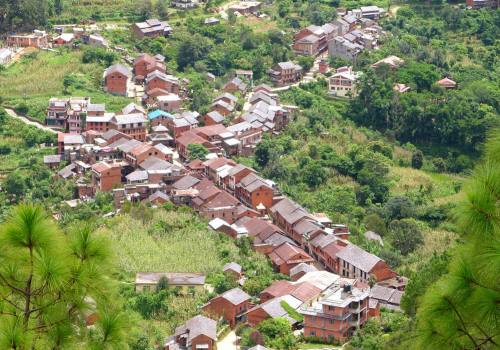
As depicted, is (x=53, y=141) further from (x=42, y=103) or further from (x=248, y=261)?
(x=248, y=261)

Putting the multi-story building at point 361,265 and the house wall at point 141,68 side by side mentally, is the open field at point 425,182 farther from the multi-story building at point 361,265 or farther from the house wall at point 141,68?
the house wall at point 141,68

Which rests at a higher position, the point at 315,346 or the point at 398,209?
the point at 315,346

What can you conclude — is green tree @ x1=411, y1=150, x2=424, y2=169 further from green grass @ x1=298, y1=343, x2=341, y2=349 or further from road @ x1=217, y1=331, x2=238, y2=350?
green grass @ x1=298, y1=343, x2=341, y2=349

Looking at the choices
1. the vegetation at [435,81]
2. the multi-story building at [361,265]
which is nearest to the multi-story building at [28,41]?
the vegetation at [435,81]

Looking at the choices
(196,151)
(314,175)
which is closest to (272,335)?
(314,175)

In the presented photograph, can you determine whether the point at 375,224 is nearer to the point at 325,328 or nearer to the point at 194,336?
the point at 325,328

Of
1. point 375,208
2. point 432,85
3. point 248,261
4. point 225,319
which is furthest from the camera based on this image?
point 432,85

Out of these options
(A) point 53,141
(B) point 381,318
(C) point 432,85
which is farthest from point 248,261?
(C) point 432,85
